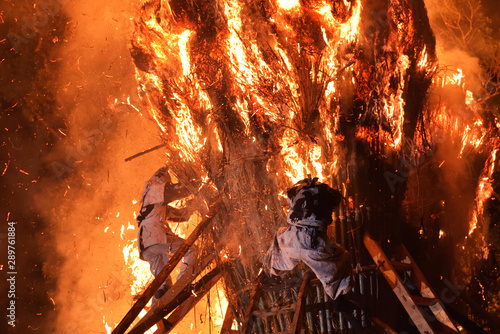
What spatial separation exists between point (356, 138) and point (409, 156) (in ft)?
2.92

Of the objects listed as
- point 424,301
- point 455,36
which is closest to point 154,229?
point 424,301

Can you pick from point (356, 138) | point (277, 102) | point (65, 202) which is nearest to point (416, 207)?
A: point (356, 138)

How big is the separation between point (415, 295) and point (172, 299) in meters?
2.97

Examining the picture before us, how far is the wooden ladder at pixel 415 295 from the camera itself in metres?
4.41

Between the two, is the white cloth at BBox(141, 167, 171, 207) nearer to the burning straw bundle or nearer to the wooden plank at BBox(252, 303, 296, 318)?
the burning straw bundle

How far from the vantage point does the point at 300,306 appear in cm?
441

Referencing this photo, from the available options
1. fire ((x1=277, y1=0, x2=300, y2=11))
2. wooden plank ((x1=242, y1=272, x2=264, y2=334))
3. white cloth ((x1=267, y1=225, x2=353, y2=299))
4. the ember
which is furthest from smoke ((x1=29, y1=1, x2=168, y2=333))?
white cloth ((x1=267, y1=225, x2=353, y2=299))

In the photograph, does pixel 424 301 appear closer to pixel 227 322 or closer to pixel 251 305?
pixel 251 305

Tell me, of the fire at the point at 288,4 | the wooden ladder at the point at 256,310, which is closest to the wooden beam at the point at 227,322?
the wooden ladder at the point at 256,310

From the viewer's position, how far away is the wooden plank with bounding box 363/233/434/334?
4383 millimetres

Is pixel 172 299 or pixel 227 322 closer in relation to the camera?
pixel 172 299

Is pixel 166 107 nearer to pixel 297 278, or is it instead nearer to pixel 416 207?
pixel 297 278

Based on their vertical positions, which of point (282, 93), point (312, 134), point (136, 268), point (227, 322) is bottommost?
point (227, 322)

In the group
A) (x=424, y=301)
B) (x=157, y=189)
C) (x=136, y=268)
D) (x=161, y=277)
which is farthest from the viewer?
(x=136, y=268)
